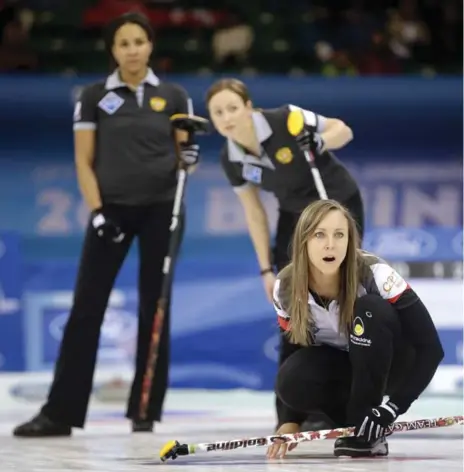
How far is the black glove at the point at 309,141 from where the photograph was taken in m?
4.23

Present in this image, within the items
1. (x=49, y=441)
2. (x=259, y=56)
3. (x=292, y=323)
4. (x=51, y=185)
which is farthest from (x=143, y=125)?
(x=259, y=56)

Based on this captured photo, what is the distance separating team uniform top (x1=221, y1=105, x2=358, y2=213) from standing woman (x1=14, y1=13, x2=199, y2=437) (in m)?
0.40

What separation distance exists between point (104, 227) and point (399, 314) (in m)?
1.57

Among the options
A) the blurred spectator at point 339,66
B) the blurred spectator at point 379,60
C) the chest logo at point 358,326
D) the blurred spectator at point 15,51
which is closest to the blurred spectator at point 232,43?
the blurred spectator at point 339,66

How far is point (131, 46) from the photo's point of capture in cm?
457

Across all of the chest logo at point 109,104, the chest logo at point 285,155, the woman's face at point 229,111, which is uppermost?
the chest logo at point 109,104

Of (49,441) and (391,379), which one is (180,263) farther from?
(391,379)

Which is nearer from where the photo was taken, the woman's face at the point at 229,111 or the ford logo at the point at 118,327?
the woman's face at the point at 229,111

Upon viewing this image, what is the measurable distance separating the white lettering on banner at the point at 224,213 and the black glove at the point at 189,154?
11.1 feet

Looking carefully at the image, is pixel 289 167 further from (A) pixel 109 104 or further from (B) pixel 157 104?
(A) pixel 109 104

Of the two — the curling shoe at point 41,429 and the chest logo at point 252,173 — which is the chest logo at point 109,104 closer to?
the chest logo at point 252,173

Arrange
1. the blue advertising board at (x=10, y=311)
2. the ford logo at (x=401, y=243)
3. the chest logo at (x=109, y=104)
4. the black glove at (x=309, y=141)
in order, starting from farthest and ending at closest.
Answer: the blue advertising board at (x=10, y=311) → the ford logo at (x=401, y=243) → the chest logo at (x=109, y=104) → the black glove at (x=309, y=141)

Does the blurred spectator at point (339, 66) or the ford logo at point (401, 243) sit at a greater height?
the blurred spectator at point (339, 66)

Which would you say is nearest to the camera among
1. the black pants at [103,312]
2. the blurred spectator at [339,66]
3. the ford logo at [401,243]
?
the black pants at [103,312]
